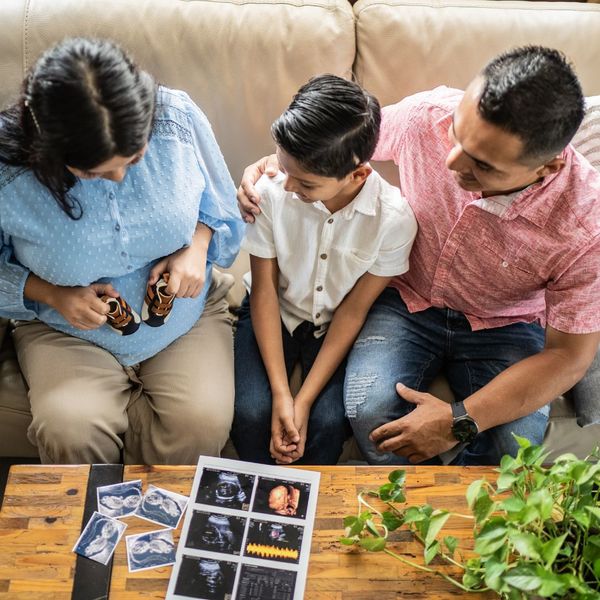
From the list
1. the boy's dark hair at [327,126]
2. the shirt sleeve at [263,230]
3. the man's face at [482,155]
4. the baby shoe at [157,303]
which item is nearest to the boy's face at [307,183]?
the boy's dark hair at [327,126]

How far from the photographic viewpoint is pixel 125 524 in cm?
132

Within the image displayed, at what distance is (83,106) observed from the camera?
45.0 inches

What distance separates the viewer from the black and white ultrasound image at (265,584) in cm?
126

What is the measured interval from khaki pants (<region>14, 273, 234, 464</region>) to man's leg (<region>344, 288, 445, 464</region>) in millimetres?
302

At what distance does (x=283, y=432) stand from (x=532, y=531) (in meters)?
0.66

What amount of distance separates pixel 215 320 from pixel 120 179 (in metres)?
0.51

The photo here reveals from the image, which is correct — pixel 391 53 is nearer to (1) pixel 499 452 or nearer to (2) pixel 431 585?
(1) pixel 499 452

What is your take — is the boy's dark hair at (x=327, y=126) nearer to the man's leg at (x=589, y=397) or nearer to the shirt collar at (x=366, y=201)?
the shirt collar at (x=366, y=201)

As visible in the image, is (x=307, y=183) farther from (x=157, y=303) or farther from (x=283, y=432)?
(x=283, y=432)

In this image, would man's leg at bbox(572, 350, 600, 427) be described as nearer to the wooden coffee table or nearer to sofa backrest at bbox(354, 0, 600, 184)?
the wooden coffee table

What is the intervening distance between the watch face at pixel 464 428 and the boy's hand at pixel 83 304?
2.63 feet

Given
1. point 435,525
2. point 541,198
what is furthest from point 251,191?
point 435,525

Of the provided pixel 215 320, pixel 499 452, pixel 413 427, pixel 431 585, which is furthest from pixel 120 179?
pixel 499 452

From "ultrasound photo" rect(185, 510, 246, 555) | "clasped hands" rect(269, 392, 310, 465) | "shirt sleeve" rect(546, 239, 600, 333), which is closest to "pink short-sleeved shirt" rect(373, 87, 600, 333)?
"shirt sleeve" rect(546, 239, 600, 333)
